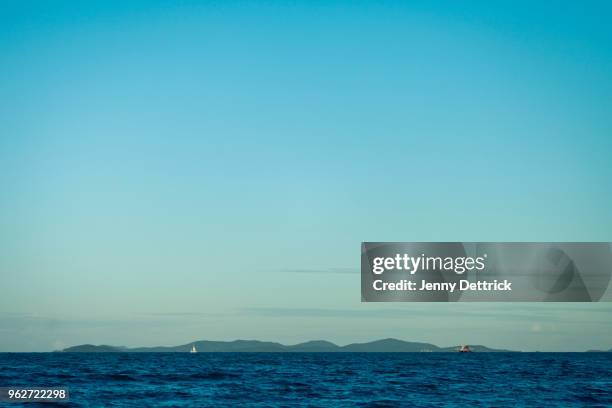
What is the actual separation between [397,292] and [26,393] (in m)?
22.9

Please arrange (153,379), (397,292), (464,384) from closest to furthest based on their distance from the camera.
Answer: (397,292) → (464,384) → (153,379)

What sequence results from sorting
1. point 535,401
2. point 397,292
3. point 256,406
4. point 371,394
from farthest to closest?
1. point 371,394
2. point 535,401
3. point 256,406
4. point 397,292

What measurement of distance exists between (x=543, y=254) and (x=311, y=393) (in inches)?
802

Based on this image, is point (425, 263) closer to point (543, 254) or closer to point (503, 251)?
point (503, 251)

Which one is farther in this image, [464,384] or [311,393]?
[464,384]

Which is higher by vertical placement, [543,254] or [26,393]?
[543,254]

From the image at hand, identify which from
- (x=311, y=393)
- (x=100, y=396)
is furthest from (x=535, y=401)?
(x=100, y=396)

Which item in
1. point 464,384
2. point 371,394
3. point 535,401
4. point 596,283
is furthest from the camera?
point 464,384

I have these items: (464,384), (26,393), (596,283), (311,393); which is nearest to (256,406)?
(311,393)

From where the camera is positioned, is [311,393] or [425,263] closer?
[425,263]

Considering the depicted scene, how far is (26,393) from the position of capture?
46094 millimetres

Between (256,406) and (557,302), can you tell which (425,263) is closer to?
(557,302)

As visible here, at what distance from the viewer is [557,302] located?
138 ft

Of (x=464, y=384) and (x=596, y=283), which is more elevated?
(x=596, y=283)
